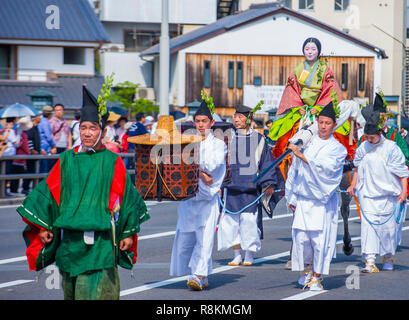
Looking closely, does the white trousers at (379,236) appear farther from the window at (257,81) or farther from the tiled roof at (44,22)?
the window at (257,81)

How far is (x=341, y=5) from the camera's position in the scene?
5269 cm

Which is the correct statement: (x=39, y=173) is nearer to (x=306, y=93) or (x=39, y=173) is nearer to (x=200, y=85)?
(x=306, y=93)

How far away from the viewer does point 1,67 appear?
4244 cm

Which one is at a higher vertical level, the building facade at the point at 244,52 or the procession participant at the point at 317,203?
the building facade at the point at 244,52

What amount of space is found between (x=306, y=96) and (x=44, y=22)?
111 ft

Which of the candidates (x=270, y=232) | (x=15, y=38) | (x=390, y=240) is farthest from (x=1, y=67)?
(x=390, y=240)

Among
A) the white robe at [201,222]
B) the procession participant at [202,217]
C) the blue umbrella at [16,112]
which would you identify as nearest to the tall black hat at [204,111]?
the procession participant at [202,217]

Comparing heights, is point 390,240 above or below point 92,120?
below

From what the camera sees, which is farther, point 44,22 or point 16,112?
point 44,22

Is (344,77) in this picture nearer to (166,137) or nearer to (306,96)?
(306,96)

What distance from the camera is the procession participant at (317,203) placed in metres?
8.84

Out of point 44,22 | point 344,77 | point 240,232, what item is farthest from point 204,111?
point 344,77

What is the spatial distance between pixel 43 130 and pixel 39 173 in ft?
3.48

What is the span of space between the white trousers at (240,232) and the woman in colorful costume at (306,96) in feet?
3.91
